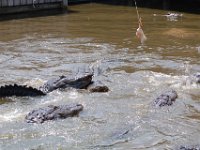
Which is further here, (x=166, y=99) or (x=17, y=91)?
(x=17, y=91)

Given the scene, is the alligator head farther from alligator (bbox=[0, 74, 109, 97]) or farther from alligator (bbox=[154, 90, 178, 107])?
alligator (bbox=[154, 90, 178, 107])

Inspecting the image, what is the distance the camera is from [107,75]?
12.8 meters

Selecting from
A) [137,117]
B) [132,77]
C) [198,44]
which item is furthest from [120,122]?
[198,44]

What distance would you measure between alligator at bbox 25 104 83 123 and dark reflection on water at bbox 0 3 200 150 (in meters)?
0.14

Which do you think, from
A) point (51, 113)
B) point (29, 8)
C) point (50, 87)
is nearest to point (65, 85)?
point (50, 87)

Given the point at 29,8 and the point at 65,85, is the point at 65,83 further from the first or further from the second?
the point at 29,8

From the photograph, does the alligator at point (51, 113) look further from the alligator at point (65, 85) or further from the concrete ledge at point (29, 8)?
the concrete ledge at point (29, 8)

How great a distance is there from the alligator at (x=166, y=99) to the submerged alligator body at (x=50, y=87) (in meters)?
1.86

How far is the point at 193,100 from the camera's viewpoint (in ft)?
35.8

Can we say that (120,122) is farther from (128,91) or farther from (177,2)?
(177,2)

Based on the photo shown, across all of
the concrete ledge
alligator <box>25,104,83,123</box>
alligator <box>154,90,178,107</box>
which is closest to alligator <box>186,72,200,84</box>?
alligator <box>154,90,178,107</box>

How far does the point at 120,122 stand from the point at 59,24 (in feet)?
40.1

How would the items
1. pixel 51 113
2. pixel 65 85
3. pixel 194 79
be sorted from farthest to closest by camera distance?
pixel 194 79
pixel 65 85
pixel 51 113

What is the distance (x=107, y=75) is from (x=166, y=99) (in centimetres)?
266
